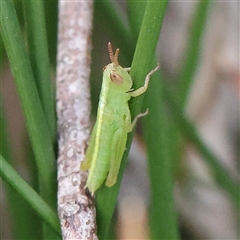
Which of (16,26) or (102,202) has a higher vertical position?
(16,26)

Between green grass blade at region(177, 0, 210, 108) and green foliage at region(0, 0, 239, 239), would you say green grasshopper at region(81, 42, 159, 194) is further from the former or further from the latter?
green grass blade at region(177, 0, 210, 108)

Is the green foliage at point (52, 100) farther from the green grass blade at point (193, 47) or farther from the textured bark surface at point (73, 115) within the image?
the green grass blade at point (193, 47)

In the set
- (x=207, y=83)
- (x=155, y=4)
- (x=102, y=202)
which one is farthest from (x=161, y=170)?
(x=207, y=83)

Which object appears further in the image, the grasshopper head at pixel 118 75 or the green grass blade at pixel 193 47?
the green grass blade at pixel 193 47

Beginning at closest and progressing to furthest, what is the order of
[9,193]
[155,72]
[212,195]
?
[155,72] < [9,193] < [212,195]

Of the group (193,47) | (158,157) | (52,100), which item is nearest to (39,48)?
(52,100)

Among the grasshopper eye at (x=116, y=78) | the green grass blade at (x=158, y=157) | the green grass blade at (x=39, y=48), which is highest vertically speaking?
the green grass blade at (x=39, y=48)

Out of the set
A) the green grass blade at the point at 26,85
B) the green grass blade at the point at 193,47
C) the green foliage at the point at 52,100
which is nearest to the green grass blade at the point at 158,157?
the green foliage at the point at 52,100

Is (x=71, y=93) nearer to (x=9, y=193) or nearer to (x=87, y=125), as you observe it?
(x=87, y=125)
